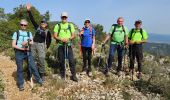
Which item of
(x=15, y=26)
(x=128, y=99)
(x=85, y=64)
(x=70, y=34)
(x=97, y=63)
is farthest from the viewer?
(x=15, y=26)

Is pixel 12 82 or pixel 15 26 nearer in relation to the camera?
pixel 12 82

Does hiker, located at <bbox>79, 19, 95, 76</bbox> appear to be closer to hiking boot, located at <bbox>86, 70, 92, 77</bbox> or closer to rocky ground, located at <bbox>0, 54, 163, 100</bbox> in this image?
hiking boot, located at <bbox>86, 70, 92, 77</bbox>

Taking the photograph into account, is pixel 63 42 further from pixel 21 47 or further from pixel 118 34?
pixel 118 34

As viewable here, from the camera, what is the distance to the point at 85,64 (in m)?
16.5

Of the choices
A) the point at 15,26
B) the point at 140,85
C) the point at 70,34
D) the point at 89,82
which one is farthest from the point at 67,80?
the point at 15,26

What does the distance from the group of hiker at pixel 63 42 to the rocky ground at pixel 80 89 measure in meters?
0.31

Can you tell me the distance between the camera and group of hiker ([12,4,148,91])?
14.6 m

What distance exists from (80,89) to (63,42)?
1861 millimetres

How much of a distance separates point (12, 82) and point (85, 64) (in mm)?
2992

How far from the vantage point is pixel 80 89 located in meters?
15.0

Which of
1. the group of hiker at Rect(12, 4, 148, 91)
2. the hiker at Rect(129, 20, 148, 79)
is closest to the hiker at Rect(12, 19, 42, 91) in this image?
the group of hiker at Rect(12, 4, 148, 91)

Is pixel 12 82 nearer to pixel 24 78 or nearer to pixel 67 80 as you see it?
pixel 24 78

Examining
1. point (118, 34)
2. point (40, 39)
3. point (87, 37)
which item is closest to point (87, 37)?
point (87, 37)

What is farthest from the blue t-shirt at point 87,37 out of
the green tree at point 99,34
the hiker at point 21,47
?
the green tree at point 99,34
